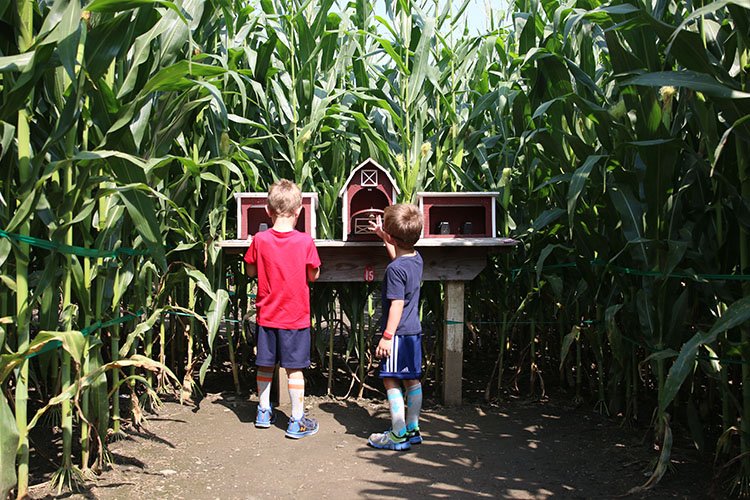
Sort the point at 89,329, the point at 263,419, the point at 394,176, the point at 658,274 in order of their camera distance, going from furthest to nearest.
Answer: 1. the point at 394,176
2. the point at 263,419
3. the point at 658,274
4. the point at 89,329

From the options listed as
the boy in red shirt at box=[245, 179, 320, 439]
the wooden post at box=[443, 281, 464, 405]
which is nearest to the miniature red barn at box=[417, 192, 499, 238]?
the wooden post at box=[443, 281, 464, 405]

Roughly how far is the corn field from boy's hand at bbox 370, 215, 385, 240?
→ 30 cm

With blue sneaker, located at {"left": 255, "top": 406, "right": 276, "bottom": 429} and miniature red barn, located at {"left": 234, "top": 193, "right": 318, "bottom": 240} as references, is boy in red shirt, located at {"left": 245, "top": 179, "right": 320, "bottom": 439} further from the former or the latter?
miniature red barn, located at {"left": 234, "top": 193, "right": 318, "bottom": 240}

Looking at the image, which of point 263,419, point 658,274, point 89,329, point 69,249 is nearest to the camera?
point 69,249

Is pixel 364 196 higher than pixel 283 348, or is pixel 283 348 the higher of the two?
pixel 364 196

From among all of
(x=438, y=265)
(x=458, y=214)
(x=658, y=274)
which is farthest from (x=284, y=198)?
(x=658, y=274)

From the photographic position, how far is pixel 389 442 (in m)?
3.93

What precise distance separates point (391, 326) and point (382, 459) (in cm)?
68

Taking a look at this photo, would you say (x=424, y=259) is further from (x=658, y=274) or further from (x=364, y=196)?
(x=658, y=274)

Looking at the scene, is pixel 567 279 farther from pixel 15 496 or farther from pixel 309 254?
pixel 15 496

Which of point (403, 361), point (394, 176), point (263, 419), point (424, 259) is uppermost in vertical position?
point (394, 176)

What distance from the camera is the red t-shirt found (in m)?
4.16

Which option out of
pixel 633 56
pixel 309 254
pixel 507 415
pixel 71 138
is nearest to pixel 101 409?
pixel 71 138

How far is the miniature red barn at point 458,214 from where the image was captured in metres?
4.51
